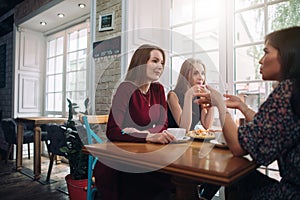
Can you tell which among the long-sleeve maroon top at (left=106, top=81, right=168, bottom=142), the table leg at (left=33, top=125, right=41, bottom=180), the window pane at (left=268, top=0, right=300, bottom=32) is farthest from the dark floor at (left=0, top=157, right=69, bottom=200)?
the window pane at (left=268, top=0, right=300, bottom=32)

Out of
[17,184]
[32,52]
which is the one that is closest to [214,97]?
[17,184]

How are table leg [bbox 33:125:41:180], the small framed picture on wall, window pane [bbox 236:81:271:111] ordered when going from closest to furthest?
window pane [bbox 236:81:271:111]
the small framed picture on wall
table leg [bbox 33:125:41:180]

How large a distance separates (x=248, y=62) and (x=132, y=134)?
Result: 135 cm

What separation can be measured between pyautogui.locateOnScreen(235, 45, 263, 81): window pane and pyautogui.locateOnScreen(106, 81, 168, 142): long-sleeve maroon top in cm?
90

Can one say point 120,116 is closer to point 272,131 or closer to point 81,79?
point 272,131

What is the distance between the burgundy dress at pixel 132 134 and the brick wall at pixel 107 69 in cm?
104

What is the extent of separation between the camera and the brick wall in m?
2.55

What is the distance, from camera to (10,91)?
4.57 metres

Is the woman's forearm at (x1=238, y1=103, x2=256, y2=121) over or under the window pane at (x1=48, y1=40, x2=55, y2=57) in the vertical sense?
under

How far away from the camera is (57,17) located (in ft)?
13.1

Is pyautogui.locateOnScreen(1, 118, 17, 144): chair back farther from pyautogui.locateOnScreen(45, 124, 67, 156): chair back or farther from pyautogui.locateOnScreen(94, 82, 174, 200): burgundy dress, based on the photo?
pyautogui.locateOnScreen(94, 82, 174, 200): burgundy dress

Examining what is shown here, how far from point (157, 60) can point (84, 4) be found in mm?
2386

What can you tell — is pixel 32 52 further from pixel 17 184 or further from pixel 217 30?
pixel 217 30

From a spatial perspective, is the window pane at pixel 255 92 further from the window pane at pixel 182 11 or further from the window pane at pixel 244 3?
the window pane at pixel 182 11
